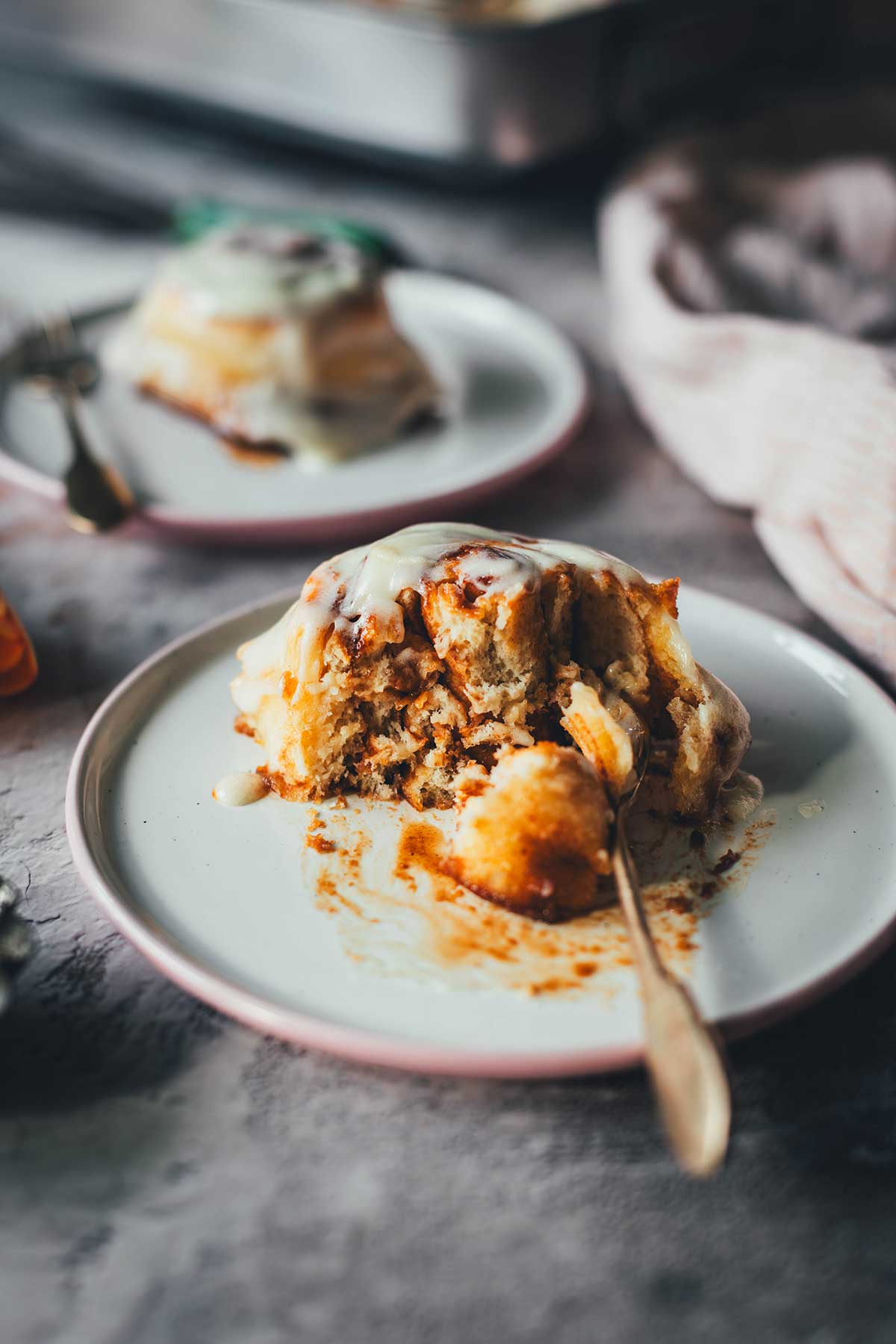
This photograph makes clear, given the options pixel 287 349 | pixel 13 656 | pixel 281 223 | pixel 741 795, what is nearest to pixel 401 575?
pixel 741 795

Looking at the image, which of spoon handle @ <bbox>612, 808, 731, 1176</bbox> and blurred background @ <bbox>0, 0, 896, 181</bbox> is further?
blurred background @ <bbox>0, 0, 896, 181</bbox>

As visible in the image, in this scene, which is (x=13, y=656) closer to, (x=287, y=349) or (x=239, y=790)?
(x=239, y=790)

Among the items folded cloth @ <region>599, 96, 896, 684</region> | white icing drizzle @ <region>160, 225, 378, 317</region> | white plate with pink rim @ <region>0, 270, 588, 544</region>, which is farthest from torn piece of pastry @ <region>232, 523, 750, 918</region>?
white icing drizzle @ <region>160, 225, 378, 317</region>

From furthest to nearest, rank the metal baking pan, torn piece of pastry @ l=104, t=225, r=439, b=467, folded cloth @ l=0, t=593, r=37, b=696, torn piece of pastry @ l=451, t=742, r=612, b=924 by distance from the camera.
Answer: the metal baking pan < torn piece of pastry @ l=104, t=225, r=439, b=467 < folded cloth @ l=0, t=593, r=37, b=696 < torn piece of pastry @ l=451, t=742, r=612, b=924

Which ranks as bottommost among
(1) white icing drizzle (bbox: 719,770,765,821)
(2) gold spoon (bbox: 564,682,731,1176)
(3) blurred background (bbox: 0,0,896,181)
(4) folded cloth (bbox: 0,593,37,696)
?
(4) folded cloth (bbox: 0,593,37,696)

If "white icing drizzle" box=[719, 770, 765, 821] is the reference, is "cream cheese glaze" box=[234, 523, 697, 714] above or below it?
above

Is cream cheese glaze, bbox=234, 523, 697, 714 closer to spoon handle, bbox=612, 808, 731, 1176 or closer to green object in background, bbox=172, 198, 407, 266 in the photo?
spoon handle, bbox=612, 808, 731, 1176

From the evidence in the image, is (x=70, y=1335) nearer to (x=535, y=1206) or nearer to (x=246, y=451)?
(x=535, y=1206)

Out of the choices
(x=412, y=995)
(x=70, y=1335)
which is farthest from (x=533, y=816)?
(x=70, y=1335)
